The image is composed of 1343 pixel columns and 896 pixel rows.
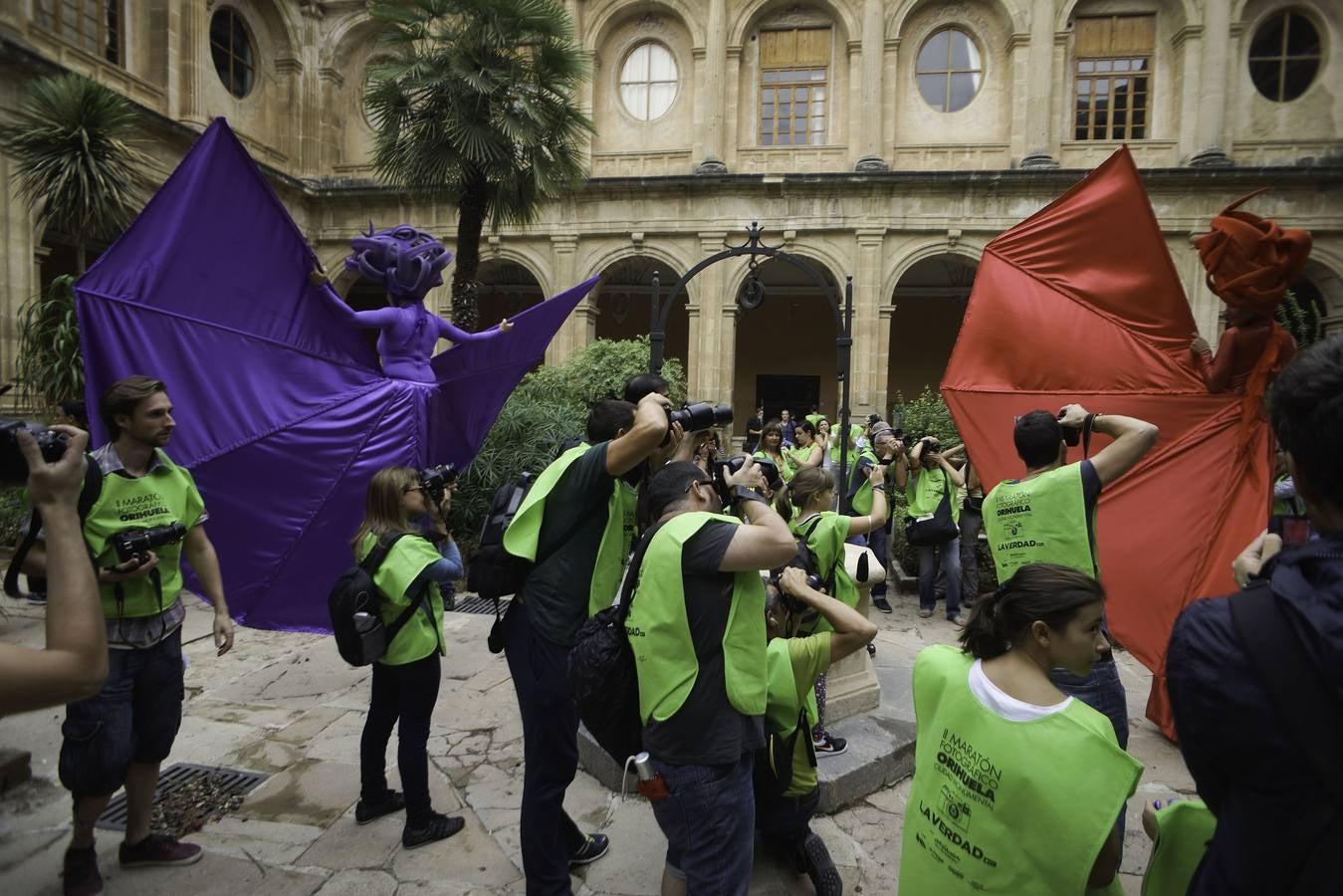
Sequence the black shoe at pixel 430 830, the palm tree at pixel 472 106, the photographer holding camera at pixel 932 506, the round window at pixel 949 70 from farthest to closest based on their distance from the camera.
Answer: the round window at pixel 949 70 < the palm tree at pixel 472 106 < the photographer holding camera at pixel 932 506 < the black shoe at pixel 430 830

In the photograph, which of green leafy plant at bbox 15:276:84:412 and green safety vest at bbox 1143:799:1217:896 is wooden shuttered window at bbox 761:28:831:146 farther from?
green safety vest at bbox 1143:799:1217:896

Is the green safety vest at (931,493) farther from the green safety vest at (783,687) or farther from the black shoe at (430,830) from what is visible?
the black shoe at (430,830)

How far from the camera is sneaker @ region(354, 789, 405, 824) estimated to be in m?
3.23

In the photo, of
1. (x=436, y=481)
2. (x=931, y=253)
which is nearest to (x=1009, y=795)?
(x=436, y=481)

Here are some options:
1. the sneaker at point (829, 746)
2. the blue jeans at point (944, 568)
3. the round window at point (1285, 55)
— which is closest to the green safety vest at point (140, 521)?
the sneaker at point (829, 746)

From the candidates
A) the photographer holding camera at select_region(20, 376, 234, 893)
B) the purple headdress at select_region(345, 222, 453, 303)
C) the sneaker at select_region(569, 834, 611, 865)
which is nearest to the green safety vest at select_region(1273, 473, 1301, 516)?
the sneaker at select_region(569, 834, 611, 865)

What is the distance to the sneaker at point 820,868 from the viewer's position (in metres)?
2.70

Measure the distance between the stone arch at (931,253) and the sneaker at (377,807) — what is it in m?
15.8

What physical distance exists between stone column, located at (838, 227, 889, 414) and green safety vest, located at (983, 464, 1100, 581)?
14.5m

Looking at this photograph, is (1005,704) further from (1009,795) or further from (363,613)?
(363,613)

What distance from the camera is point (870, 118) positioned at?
16.7 m

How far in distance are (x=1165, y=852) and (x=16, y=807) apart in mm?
4496

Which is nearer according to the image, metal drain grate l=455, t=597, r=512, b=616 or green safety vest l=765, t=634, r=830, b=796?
green safety vest l=765, t=634, r=830, b=796

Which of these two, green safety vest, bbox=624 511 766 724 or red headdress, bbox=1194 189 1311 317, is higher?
red headdress, bbox=1194 189 1311 317
